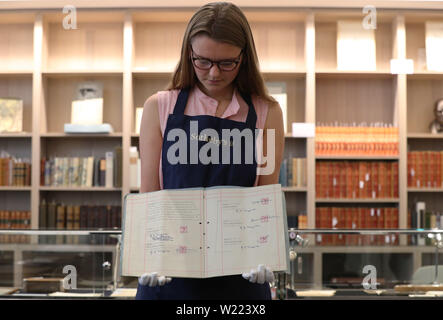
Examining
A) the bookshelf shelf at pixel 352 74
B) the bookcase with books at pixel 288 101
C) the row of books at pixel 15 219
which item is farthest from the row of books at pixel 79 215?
the bookshelf shelf at pixel 352 74

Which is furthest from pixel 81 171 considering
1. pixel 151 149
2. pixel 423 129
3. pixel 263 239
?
pixel 263 239

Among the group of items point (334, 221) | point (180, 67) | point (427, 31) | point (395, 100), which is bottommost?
point (334, 221)

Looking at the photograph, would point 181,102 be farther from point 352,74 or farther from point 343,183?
point 352,74

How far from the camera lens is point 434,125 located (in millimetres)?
4516

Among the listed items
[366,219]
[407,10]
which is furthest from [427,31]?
[366,219]

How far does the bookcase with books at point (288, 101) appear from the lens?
172 inches

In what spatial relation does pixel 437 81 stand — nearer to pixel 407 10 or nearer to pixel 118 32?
pixel 407 10

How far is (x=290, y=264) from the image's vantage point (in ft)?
6.23

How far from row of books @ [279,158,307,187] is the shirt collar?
3.14 m

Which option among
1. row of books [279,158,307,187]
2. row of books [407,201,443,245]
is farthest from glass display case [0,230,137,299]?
row of books [407,201,443,245]

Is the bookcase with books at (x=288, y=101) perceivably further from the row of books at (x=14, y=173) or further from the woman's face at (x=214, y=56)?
the woman's face at (x=214, y=56)

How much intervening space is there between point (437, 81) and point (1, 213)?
3.74 meters

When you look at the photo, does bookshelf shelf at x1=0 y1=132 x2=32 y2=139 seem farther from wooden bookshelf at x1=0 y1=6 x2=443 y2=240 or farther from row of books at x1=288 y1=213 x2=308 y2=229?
row of books at x1=288 y1=213 x2=308 y2=229
